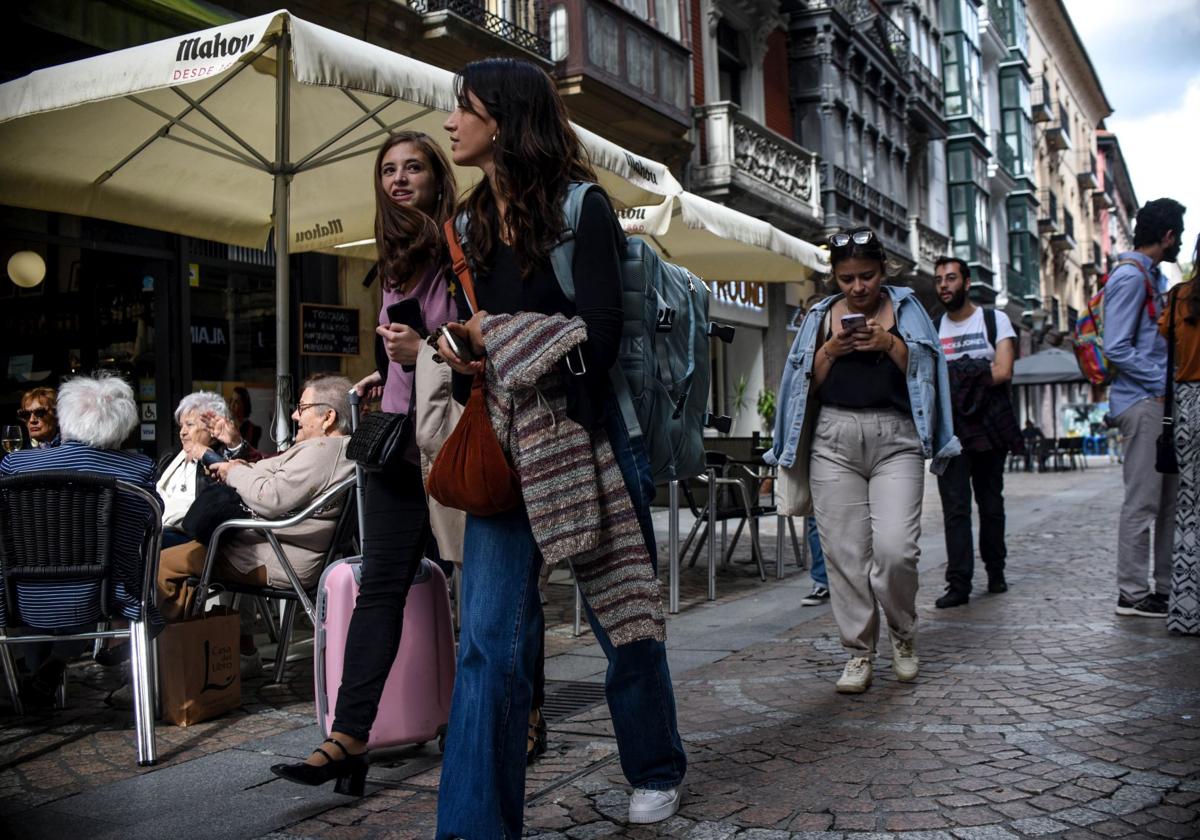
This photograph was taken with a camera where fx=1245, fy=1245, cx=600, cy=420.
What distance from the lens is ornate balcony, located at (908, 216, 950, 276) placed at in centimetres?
3241

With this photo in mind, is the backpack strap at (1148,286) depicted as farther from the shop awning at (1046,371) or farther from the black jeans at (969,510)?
the shop awning at (1046,371)

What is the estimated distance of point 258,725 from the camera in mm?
4668

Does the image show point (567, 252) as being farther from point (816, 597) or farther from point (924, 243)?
point (924, 243)

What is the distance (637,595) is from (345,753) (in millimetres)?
1065

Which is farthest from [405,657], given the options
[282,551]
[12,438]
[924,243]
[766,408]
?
[924,243]

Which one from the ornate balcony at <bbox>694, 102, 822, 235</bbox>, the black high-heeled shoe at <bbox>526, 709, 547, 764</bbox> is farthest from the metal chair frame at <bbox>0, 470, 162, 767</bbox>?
the ornate balcony at <bbox>694, 102, 822, 235</bbox>

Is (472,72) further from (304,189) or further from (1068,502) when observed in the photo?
(1068,502)

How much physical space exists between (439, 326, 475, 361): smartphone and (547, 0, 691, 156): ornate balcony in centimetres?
1308

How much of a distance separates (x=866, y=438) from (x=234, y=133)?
3.97 metres

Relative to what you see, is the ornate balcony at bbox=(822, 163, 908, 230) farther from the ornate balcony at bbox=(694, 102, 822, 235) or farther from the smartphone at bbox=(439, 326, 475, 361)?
the smartphone at bbox=(439, 326, 475, 361)

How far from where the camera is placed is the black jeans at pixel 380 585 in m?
3.55

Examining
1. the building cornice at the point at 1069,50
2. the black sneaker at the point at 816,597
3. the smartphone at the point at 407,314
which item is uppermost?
the building cornice at the point at 1069,50

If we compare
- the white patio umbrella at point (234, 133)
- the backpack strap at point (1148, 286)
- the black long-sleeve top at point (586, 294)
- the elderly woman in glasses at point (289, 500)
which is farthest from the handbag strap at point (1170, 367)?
the black long-sleeve top at point (586, 294)

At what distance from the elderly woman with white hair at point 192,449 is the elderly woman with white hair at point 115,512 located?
1012 millimetres
